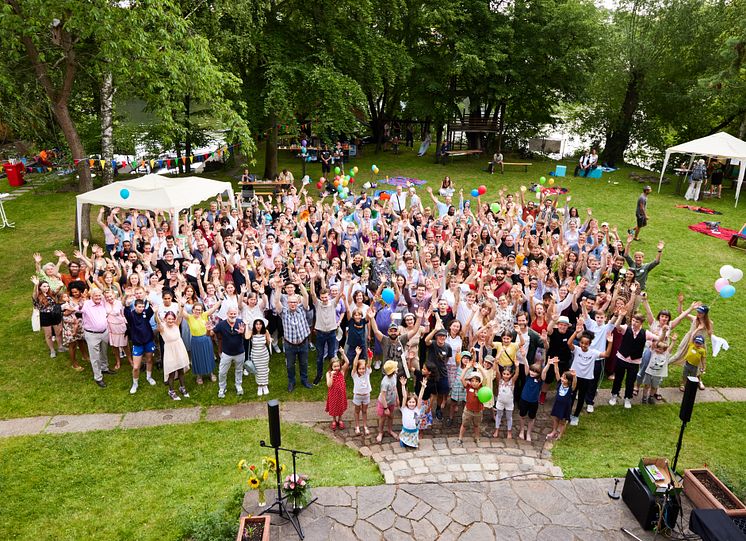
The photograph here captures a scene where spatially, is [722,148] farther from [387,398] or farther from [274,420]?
[274,420]

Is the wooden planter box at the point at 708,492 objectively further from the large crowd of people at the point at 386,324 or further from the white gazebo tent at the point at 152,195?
the white gazebo tent at the point at 152,195

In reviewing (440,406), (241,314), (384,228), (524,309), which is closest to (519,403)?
(440,406)

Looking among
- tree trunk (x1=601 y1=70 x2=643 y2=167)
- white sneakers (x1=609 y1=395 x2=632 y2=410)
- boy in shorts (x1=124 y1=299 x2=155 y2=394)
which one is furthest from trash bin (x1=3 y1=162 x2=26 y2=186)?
tree trunk (x1=601 y1=70 x2=643 y2=167)

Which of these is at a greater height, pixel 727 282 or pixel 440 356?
pixel 727 282

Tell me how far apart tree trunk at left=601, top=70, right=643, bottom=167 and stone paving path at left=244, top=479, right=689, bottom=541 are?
80.1 ft

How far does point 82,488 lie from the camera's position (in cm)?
595

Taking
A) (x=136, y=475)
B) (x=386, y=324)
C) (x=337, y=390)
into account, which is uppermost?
(x=386, y=324)

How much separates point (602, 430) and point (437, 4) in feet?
70.2

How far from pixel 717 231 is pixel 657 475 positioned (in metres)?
14.0

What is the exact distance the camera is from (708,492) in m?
5.46

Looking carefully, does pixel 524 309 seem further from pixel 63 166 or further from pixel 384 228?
pixel 63 166

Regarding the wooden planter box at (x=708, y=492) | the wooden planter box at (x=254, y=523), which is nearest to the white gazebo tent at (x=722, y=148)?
the wooden planter box at (x=708, y=492)

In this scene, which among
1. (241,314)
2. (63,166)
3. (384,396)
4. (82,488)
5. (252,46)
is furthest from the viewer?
(63,166)

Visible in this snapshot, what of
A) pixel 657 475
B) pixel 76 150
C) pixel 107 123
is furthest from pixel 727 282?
pixel 107 123
